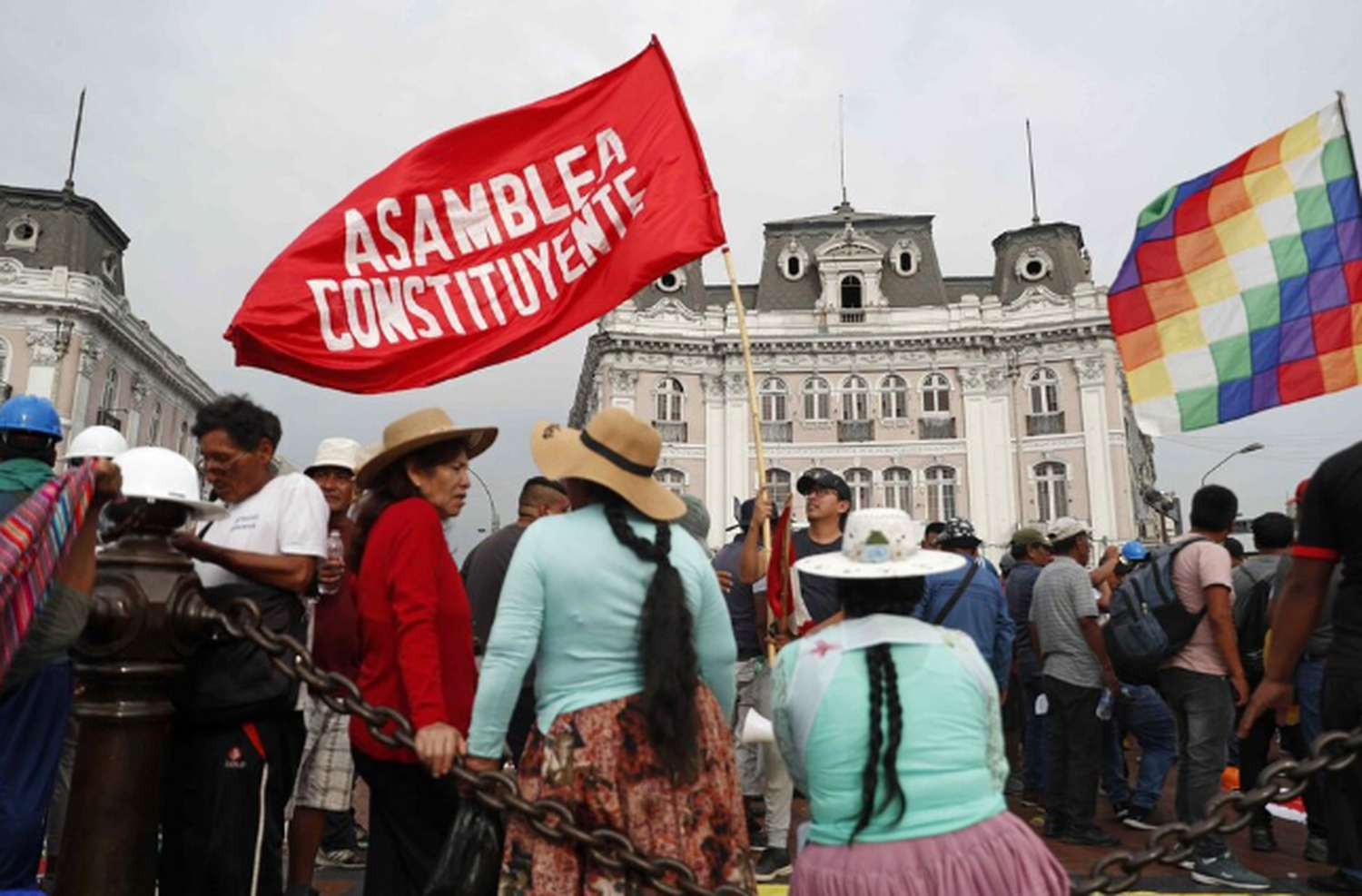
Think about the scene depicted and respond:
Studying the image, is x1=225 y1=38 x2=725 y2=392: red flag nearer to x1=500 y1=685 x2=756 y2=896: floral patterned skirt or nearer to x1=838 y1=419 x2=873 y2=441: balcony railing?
x1=500 y1=685 x2=756 y2=896: floral patterned skirt

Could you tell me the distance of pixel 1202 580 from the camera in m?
4.56

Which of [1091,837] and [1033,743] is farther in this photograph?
[1033,743]

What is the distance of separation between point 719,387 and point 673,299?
3491 mm

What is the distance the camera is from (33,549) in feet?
7.01

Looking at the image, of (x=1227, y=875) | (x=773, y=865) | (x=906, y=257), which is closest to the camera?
(x=1227, y=875)

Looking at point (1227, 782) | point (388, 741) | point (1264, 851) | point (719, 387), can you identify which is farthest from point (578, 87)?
point (719, 387)

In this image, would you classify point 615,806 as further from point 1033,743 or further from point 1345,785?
point 1033,743

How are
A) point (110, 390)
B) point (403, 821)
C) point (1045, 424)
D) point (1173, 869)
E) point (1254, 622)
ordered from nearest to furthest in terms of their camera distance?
1. point (403, 821)
2. point (1173, 869)
3. point (1254, 622)
4. point (1045, 424)
5. point (110, 390)

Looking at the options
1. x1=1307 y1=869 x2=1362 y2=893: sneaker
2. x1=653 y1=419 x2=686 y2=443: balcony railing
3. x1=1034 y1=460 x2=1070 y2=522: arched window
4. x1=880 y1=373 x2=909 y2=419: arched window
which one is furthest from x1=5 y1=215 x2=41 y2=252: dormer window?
x1=1307 y1=869 x2=1362 y2=893: sneaker

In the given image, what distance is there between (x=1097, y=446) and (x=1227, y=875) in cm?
2700

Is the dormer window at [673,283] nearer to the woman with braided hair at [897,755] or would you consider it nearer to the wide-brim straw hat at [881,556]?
the wide-brim straw hat at [881,556]

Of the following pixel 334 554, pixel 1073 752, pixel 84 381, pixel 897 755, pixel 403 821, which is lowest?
pixel 1073 752

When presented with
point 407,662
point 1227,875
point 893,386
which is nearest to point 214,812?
point 407,662

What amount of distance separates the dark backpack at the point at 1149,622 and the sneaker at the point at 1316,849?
3.88ft
